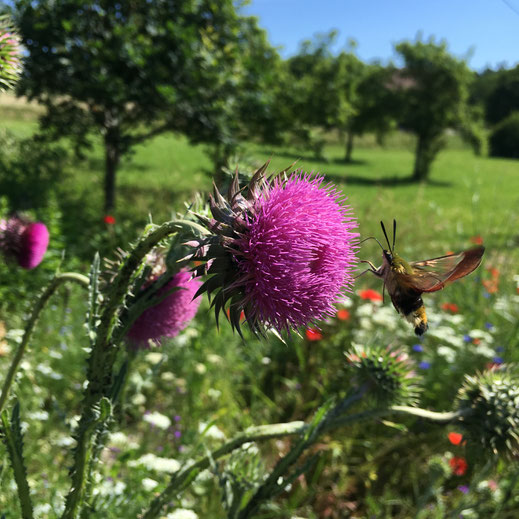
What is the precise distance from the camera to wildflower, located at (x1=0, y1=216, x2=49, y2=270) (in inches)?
98.7

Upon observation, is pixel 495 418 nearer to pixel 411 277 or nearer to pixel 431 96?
pixel 411 277

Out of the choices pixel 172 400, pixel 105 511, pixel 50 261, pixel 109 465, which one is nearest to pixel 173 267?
pixel 105 511

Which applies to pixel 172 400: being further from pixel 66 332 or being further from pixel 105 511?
pixel 105 511

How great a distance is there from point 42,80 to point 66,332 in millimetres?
5748

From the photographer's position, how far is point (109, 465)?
12.1ft

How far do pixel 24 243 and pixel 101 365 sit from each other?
1.24 meters

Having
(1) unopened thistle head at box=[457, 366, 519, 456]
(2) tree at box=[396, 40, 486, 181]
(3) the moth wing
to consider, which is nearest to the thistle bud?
(3) the moth wing

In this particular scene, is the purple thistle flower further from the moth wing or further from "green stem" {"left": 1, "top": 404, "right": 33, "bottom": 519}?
the moth wing

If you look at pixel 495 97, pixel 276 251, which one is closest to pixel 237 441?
pixel 276 251

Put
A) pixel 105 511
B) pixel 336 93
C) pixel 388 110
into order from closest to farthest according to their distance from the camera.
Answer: pixel 105 511
pixel 336 93
pixel 388 110

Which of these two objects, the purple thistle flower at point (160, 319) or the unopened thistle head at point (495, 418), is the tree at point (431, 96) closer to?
the unopened thistle head at point (495, 418)

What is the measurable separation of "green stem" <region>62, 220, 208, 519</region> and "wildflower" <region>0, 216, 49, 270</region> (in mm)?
1106

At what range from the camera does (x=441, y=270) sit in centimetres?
175

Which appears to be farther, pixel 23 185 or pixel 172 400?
pixel 23 185
